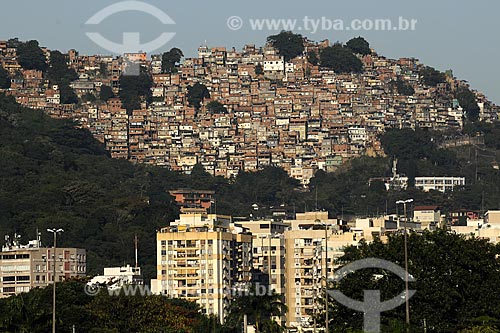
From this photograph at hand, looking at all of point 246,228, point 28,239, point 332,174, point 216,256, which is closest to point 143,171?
point 332,174

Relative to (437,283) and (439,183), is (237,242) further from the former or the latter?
(439,183)

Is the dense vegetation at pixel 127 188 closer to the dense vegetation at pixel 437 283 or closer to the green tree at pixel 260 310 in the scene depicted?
the green tree at pixel 260 310

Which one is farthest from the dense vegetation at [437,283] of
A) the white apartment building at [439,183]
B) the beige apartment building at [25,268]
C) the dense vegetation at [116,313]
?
the white apartment building at [439,183]

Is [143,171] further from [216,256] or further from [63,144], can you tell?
[216,256]

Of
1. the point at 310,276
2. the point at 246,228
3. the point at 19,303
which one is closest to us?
the point at 19,303

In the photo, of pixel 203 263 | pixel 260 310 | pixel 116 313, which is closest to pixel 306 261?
pixel 203 263
